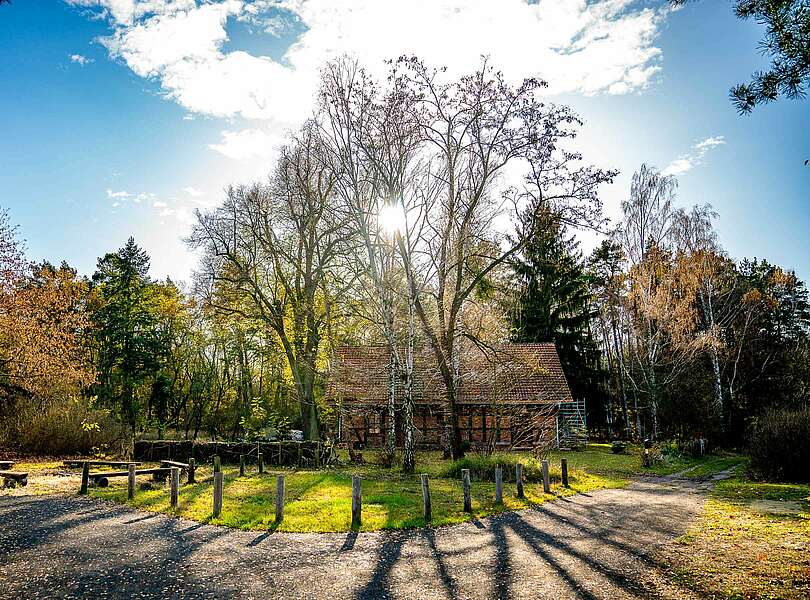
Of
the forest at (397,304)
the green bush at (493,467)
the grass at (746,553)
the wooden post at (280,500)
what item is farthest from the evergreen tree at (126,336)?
the grass at (746,553)

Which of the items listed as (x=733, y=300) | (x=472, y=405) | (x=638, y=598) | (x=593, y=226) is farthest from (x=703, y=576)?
(x=733, y=300)

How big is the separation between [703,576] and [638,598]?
1.22 metres

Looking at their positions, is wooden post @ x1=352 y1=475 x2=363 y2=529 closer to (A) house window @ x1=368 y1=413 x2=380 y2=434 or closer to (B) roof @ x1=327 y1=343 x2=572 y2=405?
(B) roof @ x1=327 y1=343 x2=572 y2=405

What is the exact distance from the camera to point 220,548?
335 inches

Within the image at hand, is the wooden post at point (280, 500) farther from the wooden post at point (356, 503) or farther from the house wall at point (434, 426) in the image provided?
the house wall at point (434, 426)

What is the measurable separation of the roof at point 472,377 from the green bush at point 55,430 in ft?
30.4

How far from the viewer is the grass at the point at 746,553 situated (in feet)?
20.9

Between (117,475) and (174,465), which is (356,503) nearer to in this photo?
(174,465)

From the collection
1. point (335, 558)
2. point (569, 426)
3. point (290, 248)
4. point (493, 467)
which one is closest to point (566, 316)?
point (569, 426)

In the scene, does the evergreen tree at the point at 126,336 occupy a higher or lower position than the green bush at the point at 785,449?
higher

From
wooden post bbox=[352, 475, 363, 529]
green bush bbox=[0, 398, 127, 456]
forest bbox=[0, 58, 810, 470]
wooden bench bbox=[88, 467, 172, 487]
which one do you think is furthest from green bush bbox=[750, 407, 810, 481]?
green bush bbox=[0, 398, 127, 456]

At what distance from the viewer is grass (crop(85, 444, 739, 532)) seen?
410 inches

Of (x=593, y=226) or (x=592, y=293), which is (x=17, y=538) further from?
(x=592, y=293)

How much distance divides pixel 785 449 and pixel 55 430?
25.1 m
